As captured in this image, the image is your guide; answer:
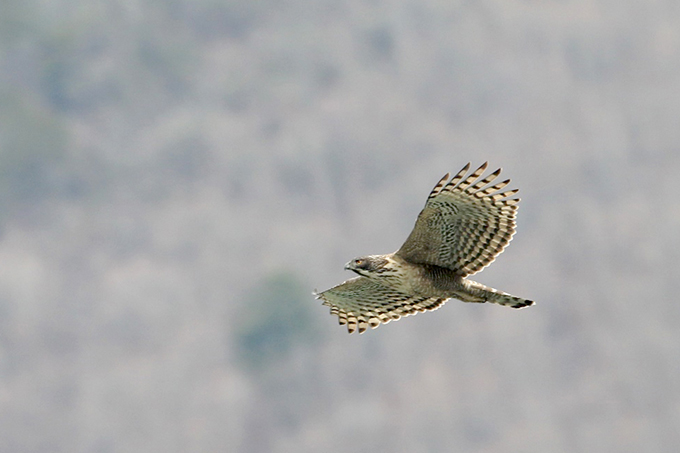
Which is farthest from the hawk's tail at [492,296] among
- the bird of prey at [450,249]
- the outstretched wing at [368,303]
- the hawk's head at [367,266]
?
the hawk's head at [367,266]

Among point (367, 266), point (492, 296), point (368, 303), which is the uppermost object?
point (367, 266)

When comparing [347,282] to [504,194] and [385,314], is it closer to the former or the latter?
[385,314]

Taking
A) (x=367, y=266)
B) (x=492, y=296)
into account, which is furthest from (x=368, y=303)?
(x=492, y=296)

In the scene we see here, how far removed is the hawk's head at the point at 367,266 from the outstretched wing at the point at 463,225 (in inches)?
25.3

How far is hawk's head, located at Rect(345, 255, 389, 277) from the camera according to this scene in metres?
22.0

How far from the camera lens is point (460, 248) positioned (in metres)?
22.1

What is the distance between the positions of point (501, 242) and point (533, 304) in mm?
1642

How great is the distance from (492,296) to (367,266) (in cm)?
306

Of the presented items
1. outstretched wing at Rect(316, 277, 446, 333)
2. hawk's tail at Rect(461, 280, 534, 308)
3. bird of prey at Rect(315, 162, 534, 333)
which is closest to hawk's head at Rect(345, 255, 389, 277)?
bird of prey at Rect(315, 162, 534, 333)

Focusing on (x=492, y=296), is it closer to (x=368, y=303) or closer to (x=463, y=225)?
(x=463, y=225)

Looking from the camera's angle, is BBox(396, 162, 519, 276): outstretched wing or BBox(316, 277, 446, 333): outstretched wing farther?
BBox(316, 277, 446, 333): outstretched wing

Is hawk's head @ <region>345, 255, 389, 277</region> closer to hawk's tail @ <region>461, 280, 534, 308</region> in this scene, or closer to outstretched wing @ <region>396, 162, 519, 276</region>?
outstretched wing @ <region>396, 162, 519, 276</region>

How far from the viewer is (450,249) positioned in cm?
2206

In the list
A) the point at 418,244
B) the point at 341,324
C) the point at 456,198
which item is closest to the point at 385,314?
the point at 341,324
